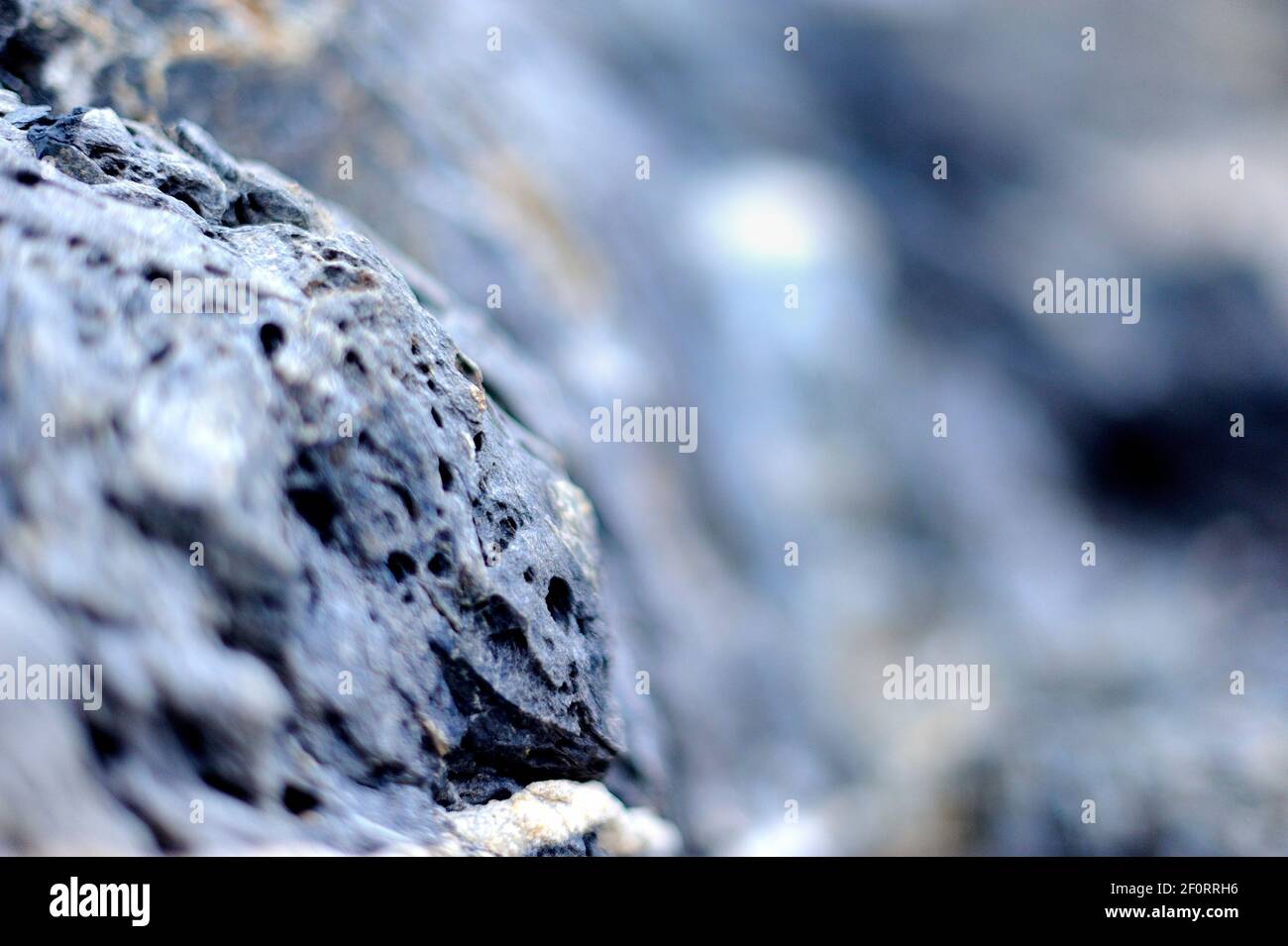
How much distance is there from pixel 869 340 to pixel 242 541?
1219 cm

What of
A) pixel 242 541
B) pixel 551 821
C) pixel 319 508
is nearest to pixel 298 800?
pixel 242 541

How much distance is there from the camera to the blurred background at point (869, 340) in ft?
23.0

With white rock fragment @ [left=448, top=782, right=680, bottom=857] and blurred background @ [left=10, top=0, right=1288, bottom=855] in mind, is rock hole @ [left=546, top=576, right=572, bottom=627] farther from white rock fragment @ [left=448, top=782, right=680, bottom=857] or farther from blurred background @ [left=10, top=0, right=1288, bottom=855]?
blurred background @ [left=10, top=0, right=1288, bottom=855]

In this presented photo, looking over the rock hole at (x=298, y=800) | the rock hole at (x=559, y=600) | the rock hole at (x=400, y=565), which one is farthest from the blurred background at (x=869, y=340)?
the rock hole at (x=298, y=800)

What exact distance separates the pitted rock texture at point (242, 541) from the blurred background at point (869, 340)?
1692 mm

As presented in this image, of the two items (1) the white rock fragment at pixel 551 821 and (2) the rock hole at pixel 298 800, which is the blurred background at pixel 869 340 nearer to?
(1) the white rock fragment at pixel 551 821

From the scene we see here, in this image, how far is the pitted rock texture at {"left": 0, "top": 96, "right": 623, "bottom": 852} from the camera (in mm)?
2465

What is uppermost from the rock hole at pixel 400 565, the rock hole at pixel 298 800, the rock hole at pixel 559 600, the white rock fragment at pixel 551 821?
the rock hole at pixel 400 565

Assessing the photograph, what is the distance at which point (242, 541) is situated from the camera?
106 inches

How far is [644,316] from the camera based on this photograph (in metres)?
10.4

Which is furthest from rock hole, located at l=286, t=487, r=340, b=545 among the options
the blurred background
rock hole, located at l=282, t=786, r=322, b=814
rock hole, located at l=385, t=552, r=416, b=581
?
the blurred background

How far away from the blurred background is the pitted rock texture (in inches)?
66.6

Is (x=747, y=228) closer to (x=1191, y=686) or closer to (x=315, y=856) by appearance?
(x=1191, y=686)

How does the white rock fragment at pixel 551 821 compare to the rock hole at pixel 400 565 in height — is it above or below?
below
